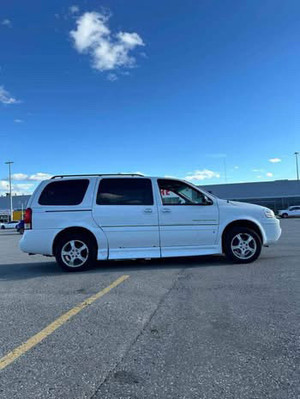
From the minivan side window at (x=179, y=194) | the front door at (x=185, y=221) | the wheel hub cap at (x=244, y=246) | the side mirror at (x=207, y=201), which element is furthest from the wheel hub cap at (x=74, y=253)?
the wheel hub cap at (x=244, y=246)

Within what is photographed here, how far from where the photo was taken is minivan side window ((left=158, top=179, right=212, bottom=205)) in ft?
26.8

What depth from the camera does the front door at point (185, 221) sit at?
7.97 meters

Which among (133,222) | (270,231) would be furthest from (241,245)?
(133,222)

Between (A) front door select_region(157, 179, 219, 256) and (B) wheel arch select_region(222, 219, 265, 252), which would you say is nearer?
(A) front door select_region(157, 179, 219, 256)

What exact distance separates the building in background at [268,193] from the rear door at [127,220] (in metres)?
55.2

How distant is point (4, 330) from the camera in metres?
4.34

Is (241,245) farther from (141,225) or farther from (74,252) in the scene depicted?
(74,252)

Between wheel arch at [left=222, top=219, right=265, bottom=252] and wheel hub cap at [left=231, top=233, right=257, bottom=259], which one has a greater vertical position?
wheel arch at [left=222, top=219, right=265, bottom=252]

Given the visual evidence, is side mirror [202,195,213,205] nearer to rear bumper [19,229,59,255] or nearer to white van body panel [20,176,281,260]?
white van body panel [20,176,281,260]

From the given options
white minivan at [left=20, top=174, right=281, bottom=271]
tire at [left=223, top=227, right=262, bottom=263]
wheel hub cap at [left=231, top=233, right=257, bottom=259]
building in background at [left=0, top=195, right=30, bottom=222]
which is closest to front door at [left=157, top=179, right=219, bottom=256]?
white minivan at [left=20, top=174, right=281, bottom=271]

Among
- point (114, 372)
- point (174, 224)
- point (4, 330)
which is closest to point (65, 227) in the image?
point (174, 224)

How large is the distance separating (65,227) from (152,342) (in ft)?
14.4

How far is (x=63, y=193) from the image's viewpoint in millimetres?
7969

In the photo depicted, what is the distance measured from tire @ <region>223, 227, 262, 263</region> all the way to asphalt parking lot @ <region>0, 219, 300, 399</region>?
983 millimetres
